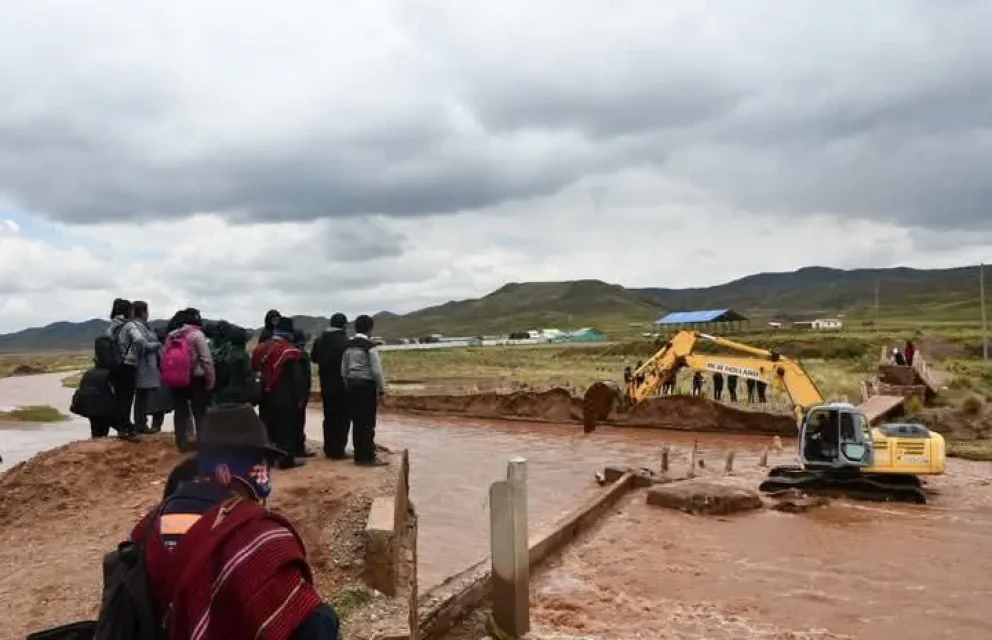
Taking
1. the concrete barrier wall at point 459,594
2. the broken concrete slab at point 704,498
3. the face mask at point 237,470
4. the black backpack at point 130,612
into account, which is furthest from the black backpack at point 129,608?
the broken concrete slab at point 704,498

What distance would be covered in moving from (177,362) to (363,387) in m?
2.09

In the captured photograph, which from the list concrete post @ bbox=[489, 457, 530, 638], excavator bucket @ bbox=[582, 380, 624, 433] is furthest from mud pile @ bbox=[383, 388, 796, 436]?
concrete post @ bbox=[489, 457, 530, 638]

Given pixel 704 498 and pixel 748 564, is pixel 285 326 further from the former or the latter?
pixel 704 498

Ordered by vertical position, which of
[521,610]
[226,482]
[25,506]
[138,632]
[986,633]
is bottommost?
[986,633]

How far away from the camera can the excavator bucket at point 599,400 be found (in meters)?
22.5

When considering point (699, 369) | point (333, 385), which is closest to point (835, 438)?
point (699, 369)

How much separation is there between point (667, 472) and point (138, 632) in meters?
15.6

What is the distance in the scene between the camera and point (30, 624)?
20.2ft

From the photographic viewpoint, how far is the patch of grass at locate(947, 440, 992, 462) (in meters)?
19.3

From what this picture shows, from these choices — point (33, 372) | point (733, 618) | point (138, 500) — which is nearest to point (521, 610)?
point (733, 618)

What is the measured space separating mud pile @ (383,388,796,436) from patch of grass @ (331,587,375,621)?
19.0m

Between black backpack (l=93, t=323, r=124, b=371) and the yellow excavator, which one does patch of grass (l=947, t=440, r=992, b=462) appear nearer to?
the yellow excavator

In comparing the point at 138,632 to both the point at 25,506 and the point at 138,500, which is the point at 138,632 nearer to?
the point at 138,500

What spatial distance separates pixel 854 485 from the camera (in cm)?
1550
